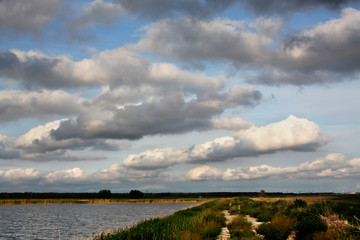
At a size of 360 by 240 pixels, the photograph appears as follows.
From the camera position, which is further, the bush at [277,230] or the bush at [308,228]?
the bush at [277,230]

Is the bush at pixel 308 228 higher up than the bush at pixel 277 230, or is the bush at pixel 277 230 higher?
the bush at pixel 308 228

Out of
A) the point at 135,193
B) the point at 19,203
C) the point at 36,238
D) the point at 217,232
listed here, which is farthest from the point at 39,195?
the point at 217,232

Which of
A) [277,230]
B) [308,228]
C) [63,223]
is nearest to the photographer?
[308,228]

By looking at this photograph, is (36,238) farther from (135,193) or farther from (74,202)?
(135,193)

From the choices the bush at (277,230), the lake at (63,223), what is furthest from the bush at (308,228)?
the lake at (63,223)

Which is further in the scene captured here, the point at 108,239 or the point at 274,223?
the point at 274,223

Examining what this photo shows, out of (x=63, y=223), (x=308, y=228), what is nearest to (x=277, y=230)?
(x=308, y=228)

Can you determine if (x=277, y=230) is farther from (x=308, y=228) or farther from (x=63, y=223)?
(x=63, y=223)

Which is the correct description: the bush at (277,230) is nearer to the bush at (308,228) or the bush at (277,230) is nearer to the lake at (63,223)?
the bush at (308,228)

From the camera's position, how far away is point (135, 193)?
16812cm

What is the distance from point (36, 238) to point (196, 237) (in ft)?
61.0

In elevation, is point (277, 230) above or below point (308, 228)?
below

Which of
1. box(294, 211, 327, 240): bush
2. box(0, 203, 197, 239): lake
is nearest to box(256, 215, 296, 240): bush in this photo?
box(294, 211, 327, 240): bush

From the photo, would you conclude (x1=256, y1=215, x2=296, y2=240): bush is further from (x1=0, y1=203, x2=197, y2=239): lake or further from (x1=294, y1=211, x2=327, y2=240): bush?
(x1=0, y1=203, x2=197, y2=239): lake
